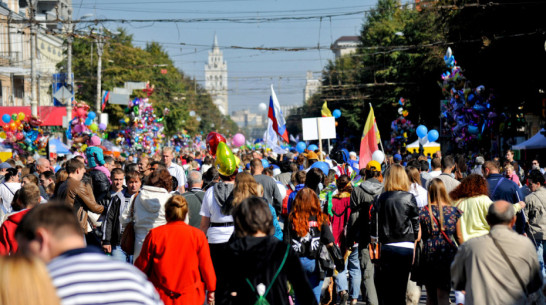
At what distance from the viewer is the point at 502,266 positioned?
223 inches

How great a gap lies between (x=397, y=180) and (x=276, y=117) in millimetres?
12991

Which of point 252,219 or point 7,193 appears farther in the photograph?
point 7,193

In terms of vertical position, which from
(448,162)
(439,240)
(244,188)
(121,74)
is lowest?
(439,240)

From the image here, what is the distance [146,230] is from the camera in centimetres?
768

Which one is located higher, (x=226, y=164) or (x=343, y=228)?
(x=226, y=164)

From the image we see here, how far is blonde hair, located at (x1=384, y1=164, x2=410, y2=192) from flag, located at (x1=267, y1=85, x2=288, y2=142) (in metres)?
12.6

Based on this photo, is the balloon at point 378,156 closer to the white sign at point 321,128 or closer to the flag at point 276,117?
the white sign at point 321,128

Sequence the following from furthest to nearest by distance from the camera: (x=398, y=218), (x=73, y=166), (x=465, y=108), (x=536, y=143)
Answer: (x=465, y=108) → (x=536, y=143) → (x=73, y=166) → (x=398, y=218)

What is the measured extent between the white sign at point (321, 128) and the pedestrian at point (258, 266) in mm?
13171

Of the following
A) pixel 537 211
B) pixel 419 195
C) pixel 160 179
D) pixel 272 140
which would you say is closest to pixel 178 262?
pixel 160 179

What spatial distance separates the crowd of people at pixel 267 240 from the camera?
3170 millimetres

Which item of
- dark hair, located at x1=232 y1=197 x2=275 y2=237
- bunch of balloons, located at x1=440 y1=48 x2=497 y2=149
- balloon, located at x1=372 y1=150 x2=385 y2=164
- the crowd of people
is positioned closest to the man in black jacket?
the crowd of people

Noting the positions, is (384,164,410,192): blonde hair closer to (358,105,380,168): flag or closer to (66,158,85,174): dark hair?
(66,158,85,174): dark hair

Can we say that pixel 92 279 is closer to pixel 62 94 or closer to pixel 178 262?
pixel 178 262
